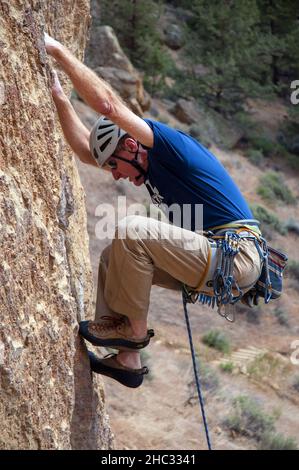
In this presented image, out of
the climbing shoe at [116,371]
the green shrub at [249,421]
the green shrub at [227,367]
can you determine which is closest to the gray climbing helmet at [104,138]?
the climbing shoe at [116,371]

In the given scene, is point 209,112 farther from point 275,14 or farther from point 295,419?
point 295,419

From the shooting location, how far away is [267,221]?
1766 centimetres

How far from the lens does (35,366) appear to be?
312 centimetres

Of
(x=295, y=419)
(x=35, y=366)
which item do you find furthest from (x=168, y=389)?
(x=35, y=366)

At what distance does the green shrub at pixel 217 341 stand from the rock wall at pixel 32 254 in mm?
8075

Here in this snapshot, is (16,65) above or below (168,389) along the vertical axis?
above

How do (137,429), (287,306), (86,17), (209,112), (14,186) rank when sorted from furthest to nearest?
1. (209,112)
2. (287,306)
3. (137,429)
4. (86,17)
5. (14,186)

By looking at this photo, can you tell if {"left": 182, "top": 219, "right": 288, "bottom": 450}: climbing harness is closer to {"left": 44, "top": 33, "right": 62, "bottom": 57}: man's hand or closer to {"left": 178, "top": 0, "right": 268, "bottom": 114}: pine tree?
{"left": 44, "top": 33, "right": 62, "bottom": 57}: man's hand

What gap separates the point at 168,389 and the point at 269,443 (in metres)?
1.43

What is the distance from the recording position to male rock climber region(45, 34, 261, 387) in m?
3.71

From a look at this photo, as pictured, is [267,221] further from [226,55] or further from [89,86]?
[89,86]

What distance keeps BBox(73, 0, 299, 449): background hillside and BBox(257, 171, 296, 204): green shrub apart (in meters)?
0.05

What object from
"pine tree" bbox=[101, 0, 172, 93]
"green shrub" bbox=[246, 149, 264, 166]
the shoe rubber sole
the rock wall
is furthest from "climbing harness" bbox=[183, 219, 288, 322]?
"green shrub" bbox=[246, 149, 264, 166]

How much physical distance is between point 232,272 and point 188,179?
0.59m
